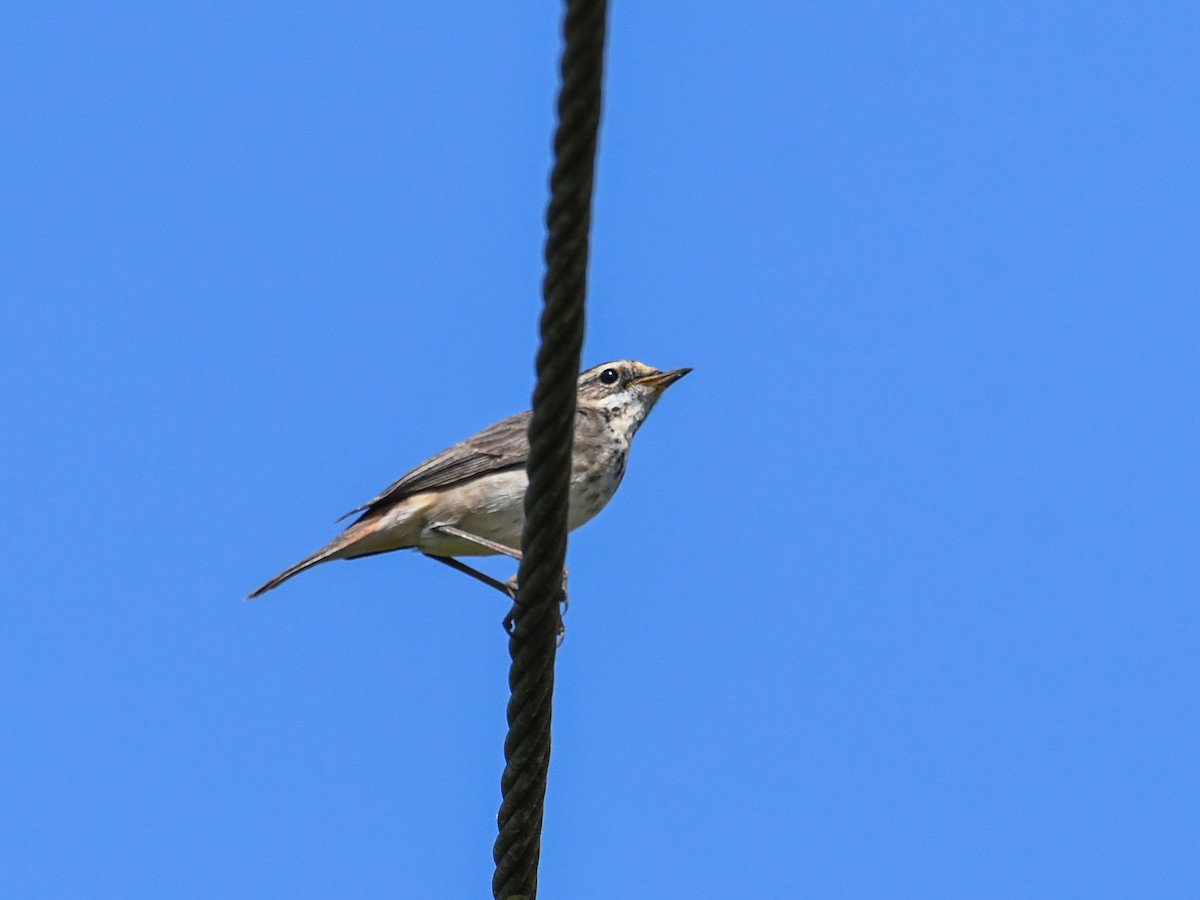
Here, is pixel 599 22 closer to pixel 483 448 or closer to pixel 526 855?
pixel 526 855

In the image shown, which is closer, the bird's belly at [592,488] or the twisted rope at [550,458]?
the twisted rope at [550,458]

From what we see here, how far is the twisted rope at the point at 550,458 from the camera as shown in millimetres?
4059

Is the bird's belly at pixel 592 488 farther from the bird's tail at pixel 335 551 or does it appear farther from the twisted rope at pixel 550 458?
the twisted rope at pixel 550 458

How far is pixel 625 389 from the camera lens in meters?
11.0

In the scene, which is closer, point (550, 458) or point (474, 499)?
point (550, 458)

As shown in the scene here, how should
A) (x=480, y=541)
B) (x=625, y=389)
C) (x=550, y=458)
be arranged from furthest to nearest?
(x=625, y=389), (x=480, y=541), (x=550, y=458)

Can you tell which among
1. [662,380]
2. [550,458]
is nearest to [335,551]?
→ [662,380]

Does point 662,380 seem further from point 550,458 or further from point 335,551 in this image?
point 550,458

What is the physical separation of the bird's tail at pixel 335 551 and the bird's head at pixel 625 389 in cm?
173

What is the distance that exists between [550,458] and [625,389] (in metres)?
6.16

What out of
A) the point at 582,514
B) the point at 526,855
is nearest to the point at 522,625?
the point at 526,855

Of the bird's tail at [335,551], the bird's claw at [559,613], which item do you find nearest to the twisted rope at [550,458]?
the bird's claw at [559,613]

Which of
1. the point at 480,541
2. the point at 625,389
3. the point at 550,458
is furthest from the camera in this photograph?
the point at 625,389

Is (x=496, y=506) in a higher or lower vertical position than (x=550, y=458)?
higher
